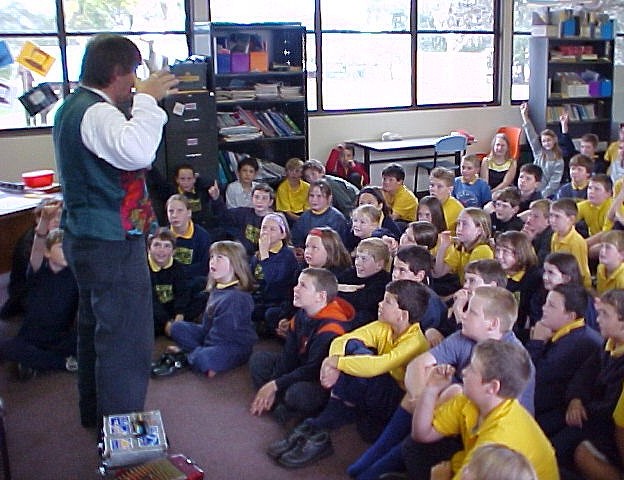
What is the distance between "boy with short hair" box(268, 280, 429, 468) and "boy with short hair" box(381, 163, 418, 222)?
2.65m

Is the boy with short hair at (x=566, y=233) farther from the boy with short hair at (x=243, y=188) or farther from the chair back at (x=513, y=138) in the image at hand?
the chair back at (x=513, y=138)

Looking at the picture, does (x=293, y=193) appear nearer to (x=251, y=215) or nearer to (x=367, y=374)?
(x=251, y=215)

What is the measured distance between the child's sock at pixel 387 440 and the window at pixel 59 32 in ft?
14.1

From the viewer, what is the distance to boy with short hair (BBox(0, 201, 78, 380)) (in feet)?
12.1

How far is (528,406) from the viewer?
97.9 inches

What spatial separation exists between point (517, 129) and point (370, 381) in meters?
6.06

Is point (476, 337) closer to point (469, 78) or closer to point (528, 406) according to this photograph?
point (528, 406)

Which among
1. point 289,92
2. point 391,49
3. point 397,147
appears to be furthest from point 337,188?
point 391,49

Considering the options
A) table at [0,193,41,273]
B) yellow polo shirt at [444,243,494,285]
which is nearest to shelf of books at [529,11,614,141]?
yellow polo shirt at [444,243,494,285]

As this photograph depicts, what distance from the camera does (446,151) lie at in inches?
305

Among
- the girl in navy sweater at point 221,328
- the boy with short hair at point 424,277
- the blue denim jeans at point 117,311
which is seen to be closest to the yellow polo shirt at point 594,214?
the boy with short hair at point 424,277

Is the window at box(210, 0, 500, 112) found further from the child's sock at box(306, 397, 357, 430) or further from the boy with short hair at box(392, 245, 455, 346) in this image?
the child's sock at box(306, 397, 357, 430)

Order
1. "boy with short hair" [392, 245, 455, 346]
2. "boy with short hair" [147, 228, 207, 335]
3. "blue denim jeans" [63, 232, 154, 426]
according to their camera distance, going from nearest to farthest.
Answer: "blue denim jeans" [63, 232, 154, 426] → "boy with short hair" [392, 245, 455, 346] → "boy with short hair" [147, 228, 207, 335]

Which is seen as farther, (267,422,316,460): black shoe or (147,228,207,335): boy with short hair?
(147,228,207,335): boy with short hair
